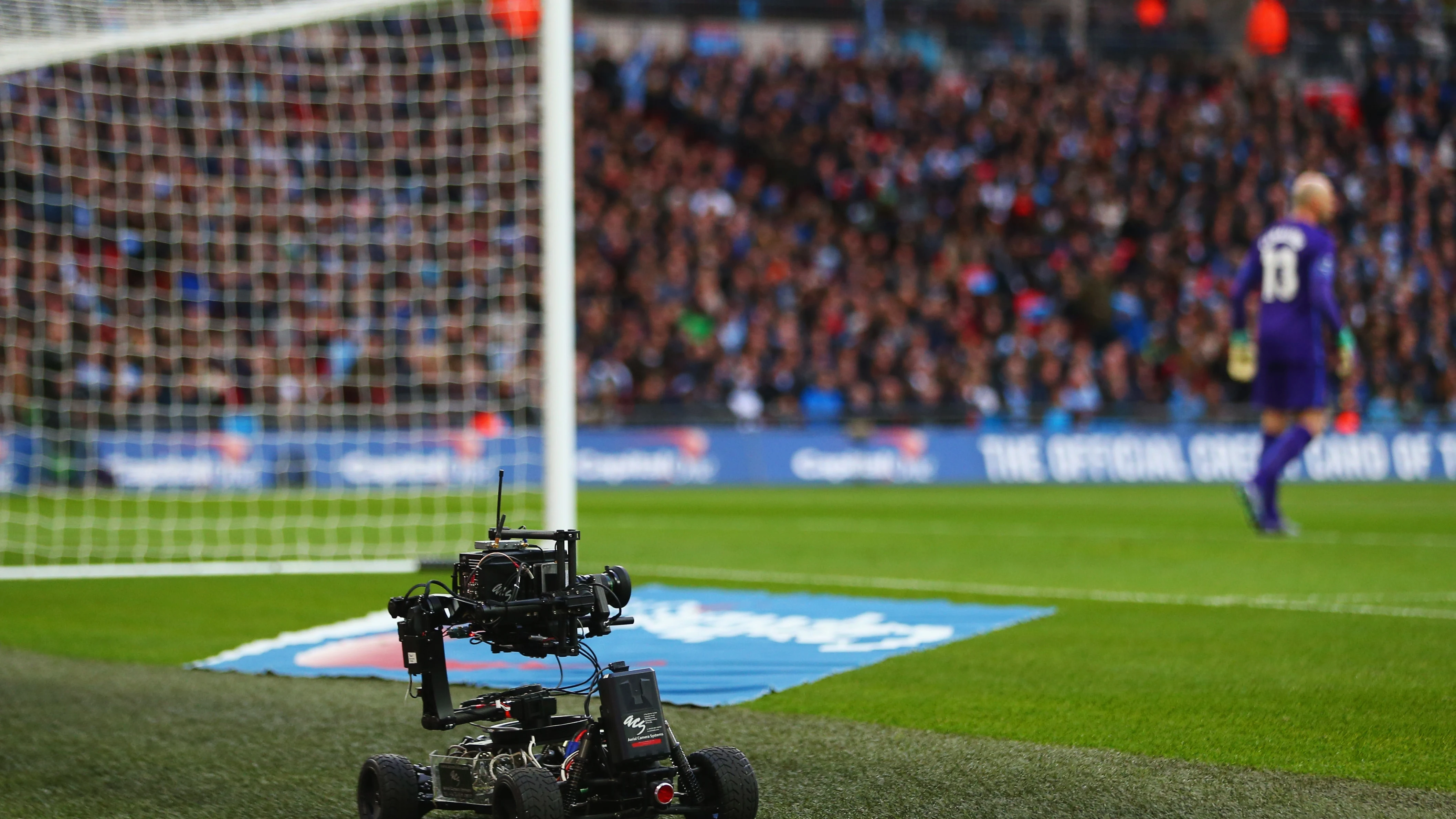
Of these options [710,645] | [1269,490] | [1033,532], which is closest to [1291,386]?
[1269,490]

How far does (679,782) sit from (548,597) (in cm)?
51

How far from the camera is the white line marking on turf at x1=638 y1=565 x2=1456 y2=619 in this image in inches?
277

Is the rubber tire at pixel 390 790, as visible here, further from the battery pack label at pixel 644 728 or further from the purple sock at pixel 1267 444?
the purple sock at pixel 1267 444

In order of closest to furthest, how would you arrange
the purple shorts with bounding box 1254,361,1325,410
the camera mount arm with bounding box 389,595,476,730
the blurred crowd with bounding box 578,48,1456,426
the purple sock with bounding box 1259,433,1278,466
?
the camera mount arm with bounding box 389,595,476,730 → the purple shorts with bounding box 1254,361,1325,410 → the purple sock with bounding box 1259,433,1278,466 → the blurred crowd with bounding box 578,48,1456,426

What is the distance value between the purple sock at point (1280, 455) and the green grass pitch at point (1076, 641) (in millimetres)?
419

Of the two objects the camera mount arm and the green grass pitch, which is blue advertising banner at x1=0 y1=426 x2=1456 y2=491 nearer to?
the green grass pitch

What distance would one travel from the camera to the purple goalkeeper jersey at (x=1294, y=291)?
408 inches

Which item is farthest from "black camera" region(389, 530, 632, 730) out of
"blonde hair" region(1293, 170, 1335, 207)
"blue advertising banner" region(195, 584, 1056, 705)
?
"blonde hair" region(1293, 170, 1335, 207)

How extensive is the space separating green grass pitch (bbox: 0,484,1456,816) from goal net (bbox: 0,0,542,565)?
470 centimetres

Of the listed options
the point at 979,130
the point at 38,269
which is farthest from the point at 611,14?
the point at 38,269

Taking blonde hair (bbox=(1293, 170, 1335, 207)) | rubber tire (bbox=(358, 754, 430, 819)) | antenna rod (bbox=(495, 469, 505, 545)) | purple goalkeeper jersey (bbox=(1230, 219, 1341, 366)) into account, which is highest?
blonde hair (bbox=(1293, 170, 1335, 207))

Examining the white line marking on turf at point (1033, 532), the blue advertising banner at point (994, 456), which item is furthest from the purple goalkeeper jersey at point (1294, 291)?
the blue advertising banner at point (994, 456)

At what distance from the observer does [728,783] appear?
11.2 ft

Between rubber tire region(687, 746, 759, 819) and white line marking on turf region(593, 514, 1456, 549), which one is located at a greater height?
rubber tire region(687, 746, 759, 819)
